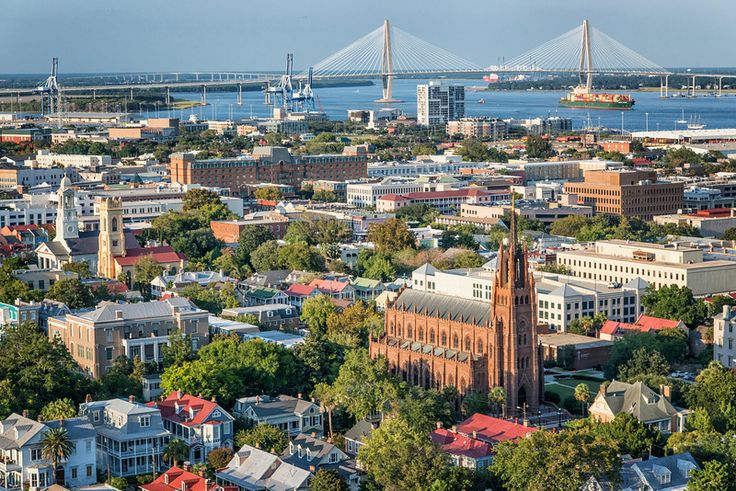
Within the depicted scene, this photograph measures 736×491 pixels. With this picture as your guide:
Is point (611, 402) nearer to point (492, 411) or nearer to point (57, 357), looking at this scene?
point (492, 411)

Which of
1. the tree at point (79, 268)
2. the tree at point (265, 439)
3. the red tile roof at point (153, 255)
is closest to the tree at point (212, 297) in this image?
the tree at point (79, 268)

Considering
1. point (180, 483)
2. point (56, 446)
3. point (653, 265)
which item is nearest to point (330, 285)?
point (653, 265)

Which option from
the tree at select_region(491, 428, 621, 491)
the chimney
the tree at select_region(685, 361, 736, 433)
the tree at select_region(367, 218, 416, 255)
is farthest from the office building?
the tree at select_region(491, 428, 621, 491)

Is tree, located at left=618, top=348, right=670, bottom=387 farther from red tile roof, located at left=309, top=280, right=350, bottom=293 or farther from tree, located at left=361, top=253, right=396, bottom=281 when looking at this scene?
tree, located at left=361, top=253, right=396, bottom=281

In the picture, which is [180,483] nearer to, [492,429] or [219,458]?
[219,458]

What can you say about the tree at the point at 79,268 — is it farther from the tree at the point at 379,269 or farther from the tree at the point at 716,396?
the tree at the point at 716,396

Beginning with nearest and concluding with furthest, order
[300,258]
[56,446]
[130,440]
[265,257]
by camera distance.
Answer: [56,446]
[130,440]
[300,258]
[265,257]
